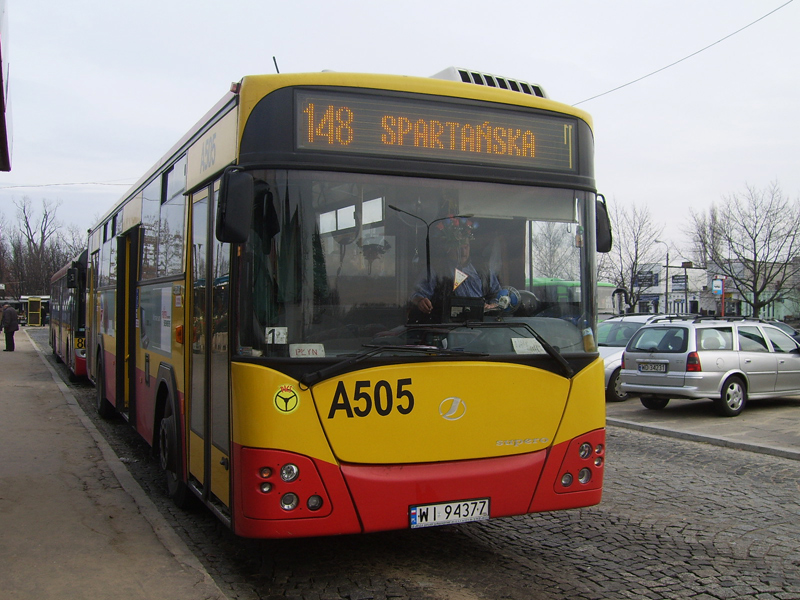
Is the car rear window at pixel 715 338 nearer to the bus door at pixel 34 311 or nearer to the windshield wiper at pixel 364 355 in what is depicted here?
the windshield wiper at pixel 364 355

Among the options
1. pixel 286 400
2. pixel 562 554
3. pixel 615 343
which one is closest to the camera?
pixel 286 400

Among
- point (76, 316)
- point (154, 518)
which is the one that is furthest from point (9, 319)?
point (154, 518)

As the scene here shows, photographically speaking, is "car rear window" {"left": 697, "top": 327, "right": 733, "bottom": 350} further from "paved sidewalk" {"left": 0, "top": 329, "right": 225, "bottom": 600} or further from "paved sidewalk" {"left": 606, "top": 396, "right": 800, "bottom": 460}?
"paved sidewalk" {"left": 0, "top": 329, "right": 225, "bottom": 600}

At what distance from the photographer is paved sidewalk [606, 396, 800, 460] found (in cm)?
1025

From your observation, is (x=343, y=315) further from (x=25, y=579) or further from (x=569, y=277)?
(x=25, y=579)

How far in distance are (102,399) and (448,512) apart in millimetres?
9227

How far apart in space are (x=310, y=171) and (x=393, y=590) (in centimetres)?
260

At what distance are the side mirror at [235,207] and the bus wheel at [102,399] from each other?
8.66 m

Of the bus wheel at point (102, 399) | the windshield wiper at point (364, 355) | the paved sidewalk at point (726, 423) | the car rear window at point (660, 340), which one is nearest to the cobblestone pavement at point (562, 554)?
the windshield wiper at point (364, 355)

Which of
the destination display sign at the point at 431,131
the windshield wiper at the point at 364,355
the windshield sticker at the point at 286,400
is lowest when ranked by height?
the windshield sticker at the point at 286,400

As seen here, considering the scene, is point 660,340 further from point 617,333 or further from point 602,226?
point 602,226

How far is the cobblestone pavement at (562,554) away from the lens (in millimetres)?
4816

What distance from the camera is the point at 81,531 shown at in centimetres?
588

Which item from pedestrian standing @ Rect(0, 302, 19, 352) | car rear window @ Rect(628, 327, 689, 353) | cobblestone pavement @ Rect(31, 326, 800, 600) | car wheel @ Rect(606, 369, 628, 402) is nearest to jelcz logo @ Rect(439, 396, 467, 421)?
cobblestone pavement @ Rect(31, 326, 800, 600)
